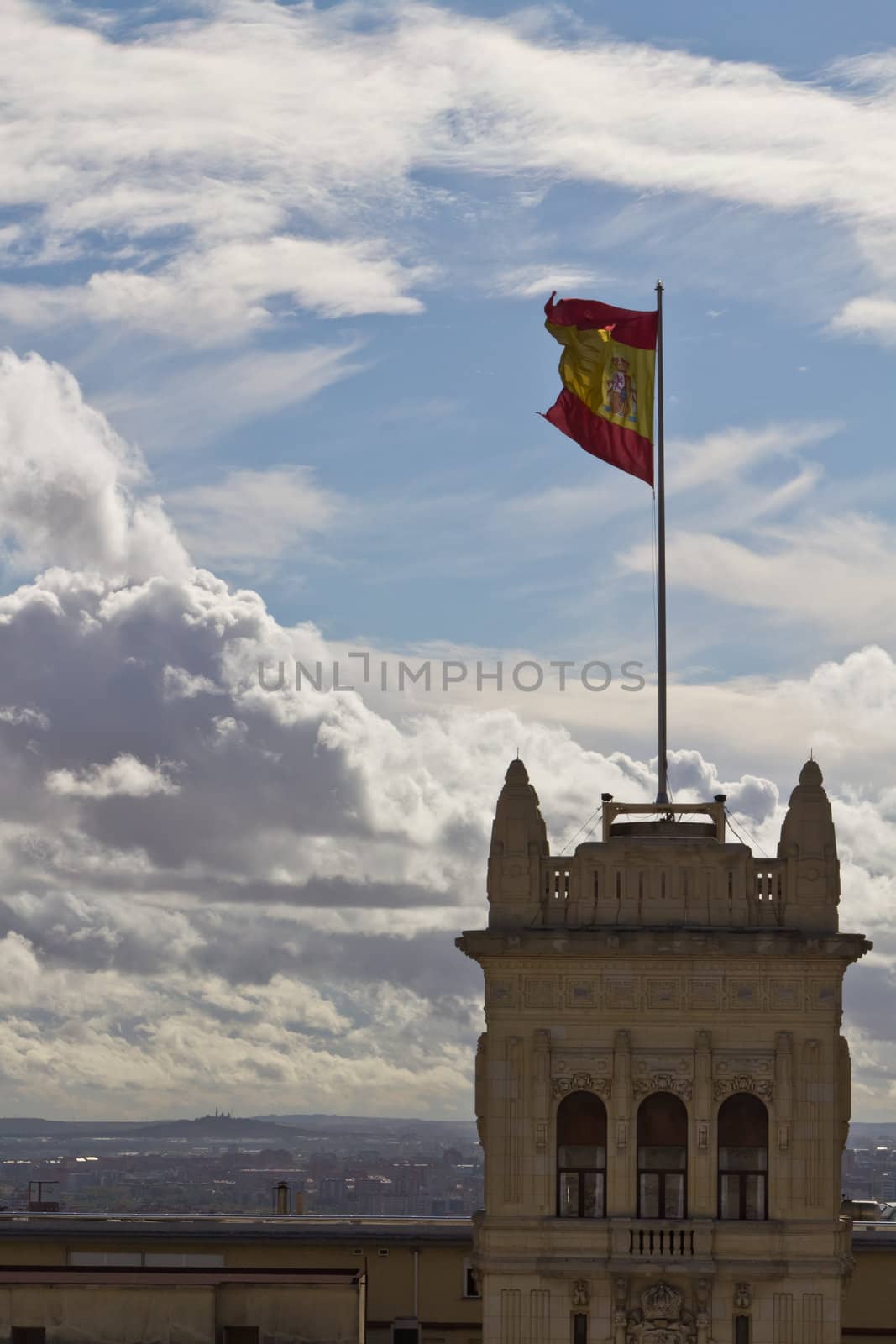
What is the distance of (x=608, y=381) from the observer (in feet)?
202

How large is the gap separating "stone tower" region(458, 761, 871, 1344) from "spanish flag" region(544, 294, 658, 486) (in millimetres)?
10751

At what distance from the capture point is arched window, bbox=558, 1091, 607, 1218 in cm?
5722

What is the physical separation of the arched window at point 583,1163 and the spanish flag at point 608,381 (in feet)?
54.2

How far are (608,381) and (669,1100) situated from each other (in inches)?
730

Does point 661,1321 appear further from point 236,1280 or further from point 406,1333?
point 406,1333

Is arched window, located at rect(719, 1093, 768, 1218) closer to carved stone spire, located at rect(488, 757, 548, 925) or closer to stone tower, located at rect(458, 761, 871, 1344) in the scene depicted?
stone tower, located at rect(458, 761, 871, 1344)

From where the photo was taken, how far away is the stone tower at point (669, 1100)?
56.6 m

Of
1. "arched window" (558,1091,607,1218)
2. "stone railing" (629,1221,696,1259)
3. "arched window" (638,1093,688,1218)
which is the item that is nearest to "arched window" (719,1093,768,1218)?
"arched window" (638,1093,688,1218)

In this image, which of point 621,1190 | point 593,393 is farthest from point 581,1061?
point 593,393

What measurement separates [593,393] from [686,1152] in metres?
19.6

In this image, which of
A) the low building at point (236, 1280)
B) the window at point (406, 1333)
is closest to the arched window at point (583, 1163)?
the low building at point (236, 1280)

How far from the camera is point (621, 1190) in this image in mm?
56875

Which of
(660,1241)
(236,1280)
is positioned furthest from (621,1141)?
(236,1280)

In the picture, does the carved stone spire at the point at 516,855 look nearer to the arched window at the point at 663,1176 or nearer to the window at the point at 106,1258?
the arched window at the point at 663,1176
